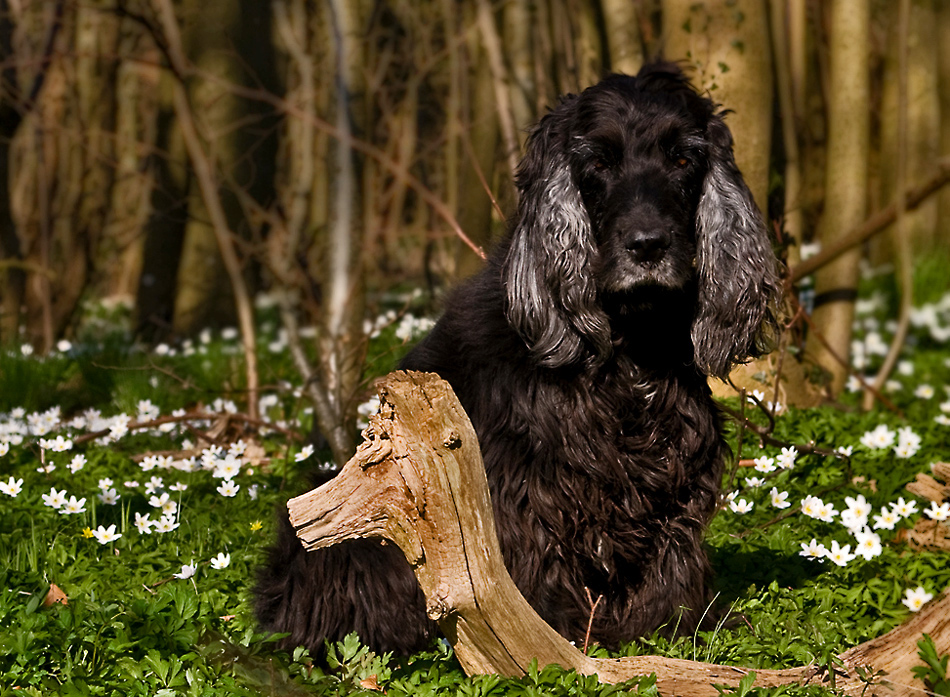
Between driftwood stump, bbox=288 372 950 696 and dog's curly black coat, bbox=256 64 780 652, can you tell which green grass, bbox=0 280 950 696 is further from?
dog's curly black coat, bbox=256 64 780 652

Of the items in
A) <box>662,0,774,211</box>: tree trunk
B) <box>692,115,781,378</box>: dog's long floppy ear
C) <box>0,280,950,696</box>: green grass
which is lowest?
<box>0,280,950,696</box>: green grass

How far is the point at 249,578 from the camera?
381cm

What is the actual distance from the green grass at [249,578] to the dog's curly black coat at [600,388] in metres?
0.20

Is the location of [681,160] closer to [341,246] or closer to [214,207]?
[341,246]

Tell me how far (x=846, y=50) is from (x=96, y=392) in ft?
16.5

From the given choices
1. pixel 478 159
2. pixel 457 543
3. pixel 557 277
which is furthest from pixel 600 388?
pixel 478 159

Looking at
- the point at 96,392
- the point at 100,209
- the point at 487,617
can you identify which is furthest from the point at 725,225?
the point at 100,209

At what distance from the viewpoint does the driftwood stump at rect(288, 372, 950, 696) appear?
8.68ft

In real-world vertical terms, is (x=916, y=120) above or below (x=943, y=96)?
below

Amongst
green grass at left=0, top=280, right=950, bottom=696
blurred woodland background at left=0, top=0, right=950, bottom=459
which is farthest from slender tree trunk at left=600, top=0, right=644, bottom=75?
green grass at left=0, top=280, right=950, bottom=696

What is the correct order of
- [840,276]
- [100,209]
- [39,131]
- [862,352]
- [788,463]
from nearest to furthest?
1. [788,463]
2. [840,276]
3. [862,352]
4. [39,131]
5. [100,209]

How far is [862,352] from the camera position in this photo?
25.9 feet

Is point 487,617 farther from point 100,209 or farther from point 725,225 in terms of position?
point 100,209

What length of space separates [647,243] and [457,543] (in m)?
1.09
